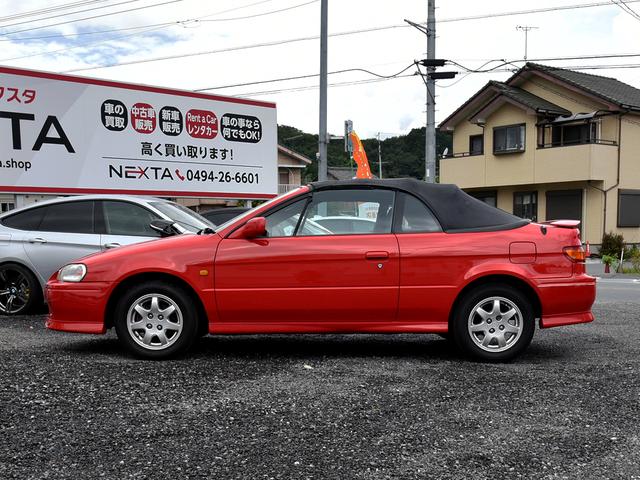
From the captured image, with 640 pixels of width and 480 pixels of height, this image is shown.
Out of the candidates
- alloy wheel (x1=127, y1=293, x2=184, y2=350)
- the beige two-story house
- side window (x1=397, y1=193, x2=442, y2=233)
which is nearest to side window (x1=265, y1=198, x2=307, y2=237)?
side window (x1=397, y1=193, x2=442, y2=233)

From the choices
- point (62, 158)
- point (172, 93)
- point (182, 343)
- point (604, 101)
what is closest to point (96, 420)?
point (182, 343)

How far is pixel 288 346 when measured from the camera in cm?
605

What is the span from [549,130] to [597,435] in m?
27.9

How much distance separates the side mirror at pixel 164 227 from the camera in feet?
23.2

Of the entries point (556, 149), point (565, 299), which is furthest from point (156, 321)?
point (556, 149)

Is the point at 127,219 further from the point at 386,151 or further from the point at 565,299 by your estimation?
the point at 386,151

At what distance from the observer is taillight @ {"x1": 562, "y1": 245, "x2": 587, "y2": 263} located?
532cm

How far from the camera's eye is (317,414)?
387 cm

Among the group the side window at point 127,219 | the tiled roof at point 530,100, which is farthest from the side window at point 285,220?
the tiled roof at point 530,100

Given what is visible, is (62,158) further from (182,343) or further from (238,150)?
(182,343)

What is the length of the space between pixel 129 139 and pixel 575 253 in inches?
381

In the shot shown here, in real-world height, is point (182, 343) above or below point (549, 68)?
below

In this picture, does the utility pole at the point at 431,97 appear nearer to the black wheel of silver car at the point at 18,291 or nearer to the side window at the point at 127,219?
the side window at the point at 127,219

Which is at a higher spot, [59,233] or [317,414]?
[59,233]
